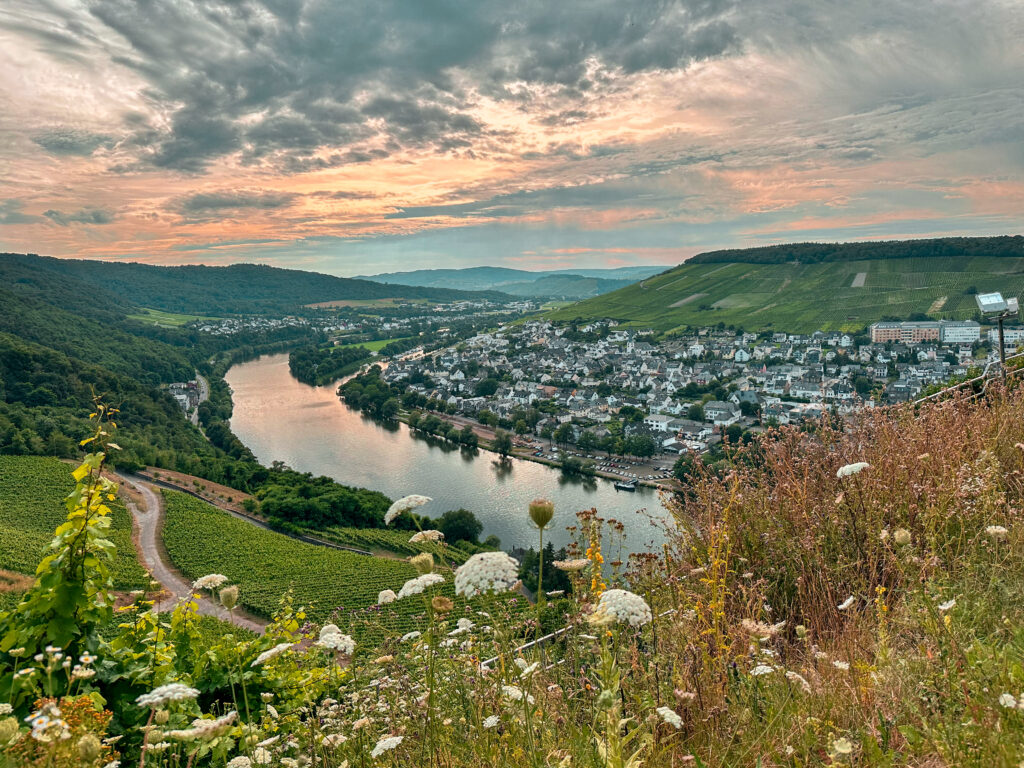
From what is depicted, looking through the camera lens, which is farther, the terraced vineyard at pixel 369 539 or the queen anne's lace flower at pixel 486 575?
the terraced vineyard at pixel 369 539

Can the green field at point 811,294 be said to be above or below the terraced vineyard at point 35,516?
above

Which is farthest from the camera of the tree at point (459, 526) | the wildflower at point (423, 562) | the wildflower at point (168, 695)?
the tree at point (459, 526)

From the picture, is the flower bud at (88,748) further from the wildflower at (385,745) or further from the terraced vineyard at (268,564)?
the terraced vineyard at (268,564)

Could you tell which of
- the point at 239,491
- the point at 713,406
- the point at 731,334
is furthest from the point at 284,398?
the point at 731,334

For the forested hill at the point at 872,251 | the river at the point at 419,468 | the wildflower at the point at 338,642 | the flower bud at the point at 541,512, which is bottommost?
the river at the point at 419,468

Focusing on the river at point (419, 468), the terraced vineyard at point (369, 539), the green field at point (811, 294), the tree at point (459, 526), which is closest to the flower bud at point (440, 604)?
the river at point (419, 468)

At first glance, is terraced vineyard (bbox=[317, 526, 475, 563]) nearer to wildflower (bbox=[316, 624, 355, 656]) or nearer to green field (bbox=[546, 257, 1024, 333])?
wildflower (bbox=[316, 624, 355, 656])

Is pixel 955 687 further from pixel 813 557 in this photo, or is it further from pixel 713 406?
pixel 713 406
